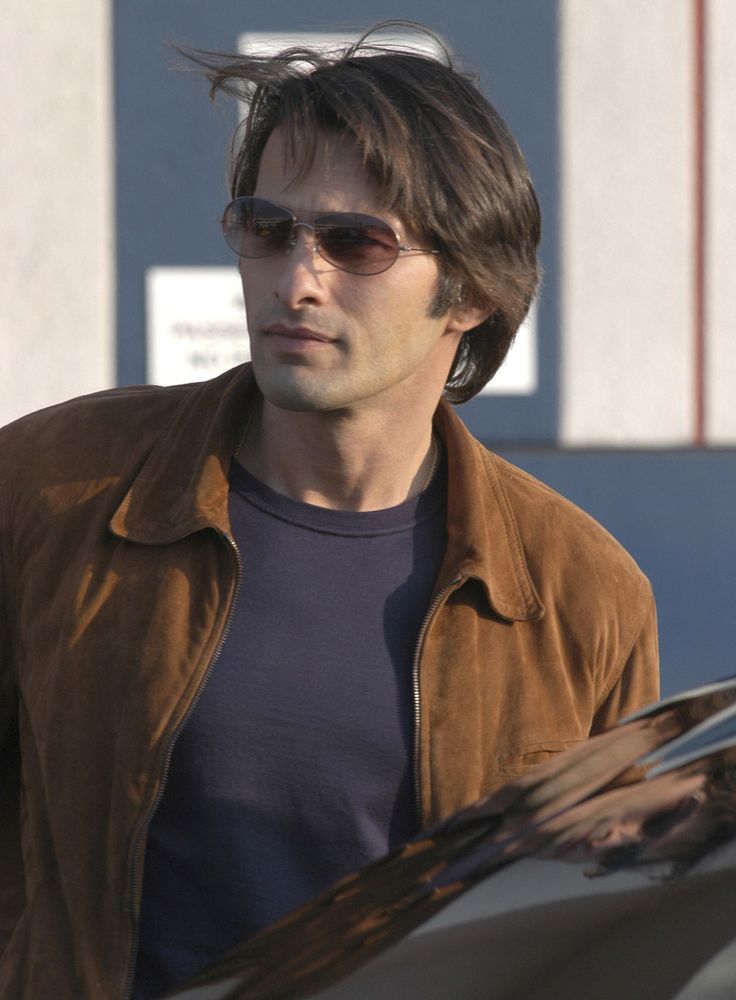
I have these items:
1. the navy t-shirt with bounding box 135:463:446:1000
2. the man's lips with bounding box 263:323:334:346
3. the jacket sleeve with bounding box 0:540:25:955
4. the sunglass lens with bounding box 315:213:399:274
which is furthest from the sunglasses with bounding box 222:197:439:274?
the jacket sleeve with bounding box 0:540:25:955

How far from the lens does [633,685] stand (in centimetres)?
261

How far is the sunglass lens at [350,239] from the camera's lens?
8.12 ft

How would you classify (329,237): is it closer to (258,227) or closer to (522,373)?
(258,227)

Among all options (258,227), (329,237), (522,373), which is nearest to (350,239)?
(329,237)

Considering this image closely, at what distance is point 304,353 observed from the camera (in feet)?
8.00

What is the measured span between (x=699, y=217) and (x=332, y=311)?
4006 mm

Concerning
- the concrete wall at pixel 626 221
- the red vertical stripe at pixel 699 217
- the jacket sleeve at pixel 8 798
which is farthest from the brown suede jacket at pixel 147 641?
the red vertical stripe at pixel 699 217

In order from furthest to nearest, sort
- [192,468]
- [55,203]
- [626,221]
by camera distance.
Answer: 1. [626,221]
2. [55,203]
3. [192,468]

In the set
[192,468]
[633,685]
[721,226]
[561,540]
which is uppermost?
[721,226]

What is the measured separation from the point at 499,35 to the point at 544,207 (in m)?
0.65

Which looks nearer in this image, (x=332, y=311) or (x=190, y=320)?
(x=332, y=311)

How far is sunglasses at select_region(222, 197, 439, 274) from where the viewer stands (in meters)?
2.48

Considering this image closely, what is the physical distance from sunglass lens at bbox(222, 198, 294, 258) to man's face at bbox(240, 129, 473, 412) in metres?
0.02

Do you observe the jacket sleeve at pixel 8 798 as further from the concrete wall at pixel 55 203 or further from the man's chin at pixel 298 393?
the concrete wall at pixel 55 203
